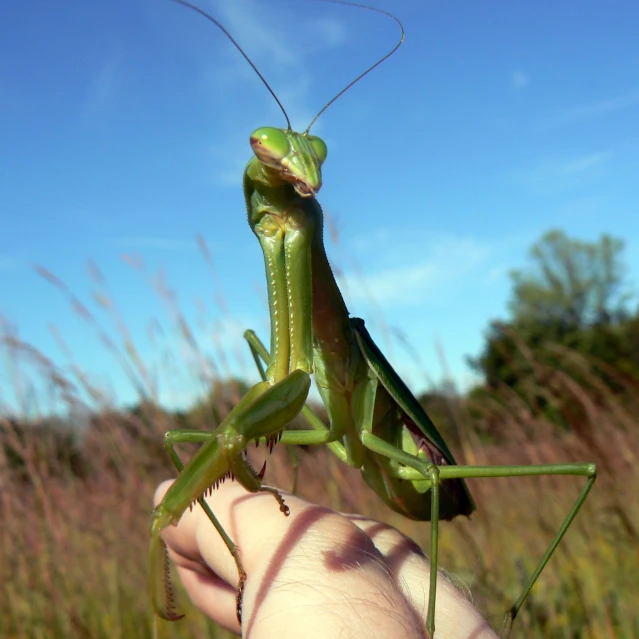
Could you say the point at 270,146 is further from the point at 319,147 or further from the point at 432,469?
the point at 432,469

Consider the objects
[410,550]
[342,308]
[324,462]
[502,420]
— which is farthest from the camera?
[502,420]

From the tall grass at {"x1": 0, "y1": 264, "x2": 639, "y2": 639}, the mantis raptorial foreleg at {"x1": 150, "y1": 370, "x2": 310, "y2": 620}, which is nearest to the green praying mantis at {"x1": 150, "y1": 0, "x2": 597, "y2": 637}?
the mantis raptorial foreleg at {"x1": 150, "y1": 370, "x2": 310, "y2": 620}

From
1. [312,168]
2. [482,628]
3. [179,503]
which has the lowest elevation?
[482,628]

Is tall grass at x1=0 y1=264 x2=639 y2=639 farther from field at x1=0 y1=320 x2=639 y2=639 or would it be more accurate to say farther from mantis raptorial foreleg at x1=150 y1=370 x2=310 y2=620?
mantis raptorial foreleg at x1=150 y1=370 x2=310 y2=620

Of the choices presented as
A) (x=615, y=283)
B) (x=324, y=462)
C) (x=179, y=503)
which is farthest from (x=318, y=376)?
(x=615, y=283)

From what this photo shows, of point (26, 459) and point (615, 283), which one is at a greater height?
point (615, 283)

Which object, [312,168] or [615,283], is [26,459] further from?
[615,283]

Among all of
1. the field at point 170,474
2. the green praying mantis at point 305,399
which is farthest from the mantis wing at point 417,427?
the field at point 170,474
